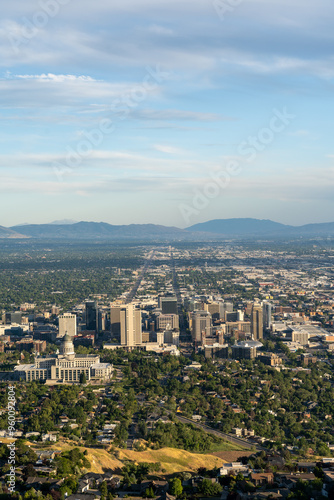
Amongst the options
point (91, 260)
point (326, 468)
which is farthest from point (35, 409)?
point (91, 260)

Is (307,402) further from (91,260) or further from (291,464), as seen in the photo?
(91,260)

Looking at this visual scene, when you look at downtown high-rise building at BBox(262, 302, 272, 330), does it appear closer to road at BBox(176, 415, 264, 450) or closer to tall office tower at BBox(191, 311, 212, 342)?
tall office tower at BBox(191, 311, 212, 342)

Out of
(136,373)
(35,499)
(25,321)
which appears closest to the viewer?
(35,499)

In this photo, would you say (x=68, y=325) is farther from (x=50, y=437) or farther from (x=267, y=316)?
(x=50, y=437)


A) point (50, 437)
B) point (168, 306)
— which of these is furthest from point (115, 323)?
point (50, 437)

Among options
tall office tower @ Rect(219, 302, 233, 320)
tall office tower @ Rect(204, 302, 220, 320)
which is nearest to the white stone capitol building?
tall office tower @ Rect(219, 302, 233, 320)
